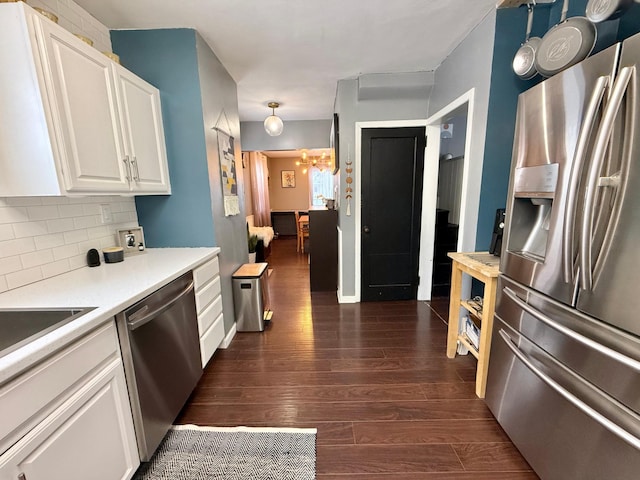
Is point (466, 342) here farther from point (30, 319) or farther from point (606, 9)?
point (30, 319)

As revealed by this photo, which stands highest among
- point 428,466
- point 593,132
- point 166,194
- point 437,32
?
point 437,32

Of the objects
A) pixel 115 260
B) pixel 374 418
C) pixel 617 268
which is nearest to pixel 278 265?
pixel 115 260

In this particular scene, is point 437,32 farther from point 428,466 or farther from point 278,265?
point 278,265

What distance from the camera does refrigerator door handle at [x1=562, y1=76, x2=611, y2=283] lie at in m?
0.90

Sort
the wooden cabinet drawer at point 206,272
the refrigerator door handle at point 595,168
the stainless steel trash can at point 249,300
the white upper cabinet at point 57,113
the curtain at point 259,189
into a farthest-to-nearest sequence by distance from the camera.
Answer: the curtain at point 259,189
the stainless steel trash can at point 249,300
the wooden cabinet drawer at point 206,272
the white upper cabinet at point 57,113
the refrigerator door handle at point 595,168

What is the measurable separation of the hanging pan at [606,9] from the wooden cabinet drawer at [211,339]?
8.91 feet

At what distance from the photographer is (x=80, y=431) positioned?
939mm

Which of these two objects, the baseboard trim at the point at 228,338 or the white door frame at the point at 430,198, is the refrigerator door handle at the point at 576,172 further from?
the baseboard trim at the point at 228,338

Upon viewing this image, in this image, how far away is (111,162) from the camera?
1.53 meters

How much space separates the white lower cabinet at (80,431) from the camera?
764 millimetres

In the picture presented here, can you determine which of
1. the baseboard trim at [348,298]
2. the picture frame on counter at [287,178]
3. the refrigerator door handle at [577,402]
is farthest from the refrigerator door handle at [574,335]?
the picture frame on counter at [287,178]

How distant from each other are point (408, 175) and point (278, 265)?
9.88 feet

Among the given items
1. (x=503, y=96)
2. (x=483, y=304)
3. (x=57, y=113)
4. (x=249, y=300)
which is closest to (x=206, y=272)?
(x=249, y=300)

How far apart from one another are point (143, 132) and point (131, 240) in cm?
79
